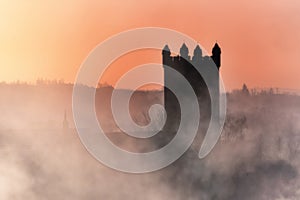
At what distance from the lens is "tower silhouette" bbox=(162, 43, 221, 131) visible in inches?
277

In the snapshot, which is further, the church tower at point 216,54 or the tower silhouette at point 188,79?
the tower silhouette at point 188,79

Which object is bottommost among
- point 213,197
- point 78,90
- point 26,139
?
point 213,197

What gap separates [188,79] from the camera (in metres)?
8.33

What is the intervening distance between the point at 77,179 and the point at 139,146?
1271 millimetres

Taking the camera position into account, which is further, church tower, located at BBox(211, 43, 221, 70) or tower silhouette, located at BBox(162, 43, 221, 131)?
tower silhouette, located at BBox(162, 43, 221, 131)

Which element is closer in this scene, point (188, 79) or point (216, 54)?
point (216, 54)

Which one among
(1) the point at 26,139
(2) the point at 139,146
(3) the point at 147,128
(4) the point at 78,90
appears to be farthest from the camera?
(2) the point at 139,146

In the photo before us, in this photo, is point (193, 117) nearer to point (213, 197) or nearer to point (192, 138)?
point (192, 138)

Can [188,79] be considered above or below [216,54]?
above

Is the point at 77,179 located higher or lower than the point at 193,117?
lower

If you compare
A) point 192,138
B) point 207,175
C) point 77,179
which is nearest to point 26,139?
point 77,179

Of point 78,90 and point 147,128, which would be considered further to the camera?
point 147,128

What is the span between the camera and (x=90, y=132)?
21.9 ft

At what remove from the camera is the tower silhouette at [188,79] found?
7.03 metres
